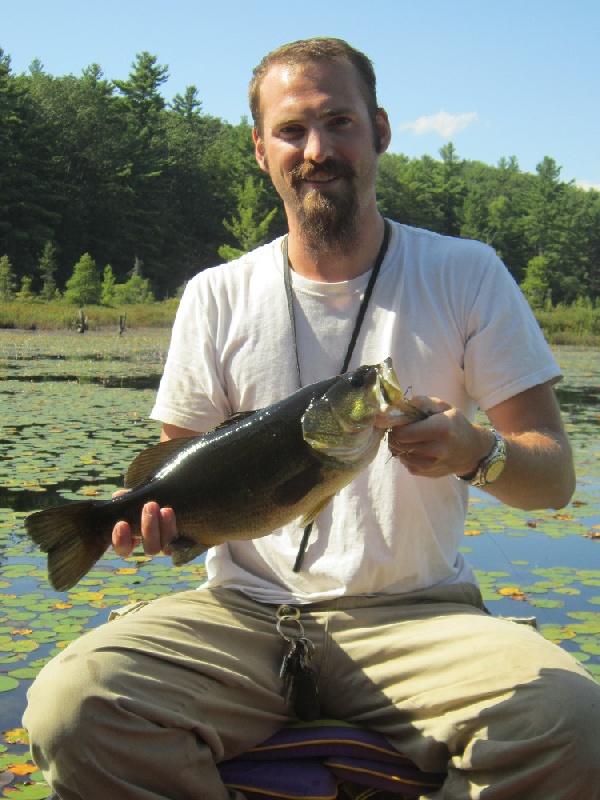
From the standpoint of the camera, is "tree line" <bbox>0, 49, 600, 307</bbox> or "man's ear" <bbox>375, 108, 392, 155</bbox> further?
"tree line" <bbox>0, 49, 600, 307</bbox>

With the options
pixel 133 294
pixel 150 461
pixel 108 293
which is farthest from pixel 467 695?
pixel 133 294

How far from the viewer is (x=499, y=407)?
115 inches

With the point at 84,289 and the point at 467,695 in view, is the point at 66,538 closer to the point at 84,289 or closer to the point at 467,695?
the point at 467,695

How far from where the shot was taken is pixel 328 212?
3096 mm

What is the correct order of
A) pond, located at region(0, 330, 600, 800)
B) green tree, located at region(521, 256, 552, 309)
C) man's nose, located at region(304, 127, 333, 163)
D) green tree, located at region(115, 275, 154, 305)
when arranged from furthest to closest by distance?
green tree, located at region(521, 256, 552, 309) → green tree, located at region(115, 275, 154, 305) → pond, located at region(0, 330, 600, 800) → man's nose, located at region(304, 127, 333, 163)

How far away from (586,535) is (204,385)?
3.89 m

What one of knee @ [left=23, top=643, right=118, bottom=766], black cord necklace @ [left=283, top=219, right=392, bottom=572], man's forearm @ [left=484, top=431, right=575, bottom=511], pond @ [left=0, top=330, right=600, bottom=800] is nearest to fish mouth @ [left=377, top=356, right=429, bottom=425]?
man's forearm @ [left=484, top=431, right=575, bottom=511]

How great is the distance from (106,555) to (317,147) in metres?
3.20

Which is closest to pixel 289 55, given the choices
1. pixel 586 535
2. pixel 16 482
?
pixel 586 535

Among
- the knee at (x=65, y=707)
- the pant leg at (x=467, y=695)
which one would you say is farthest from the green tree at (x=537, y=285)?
the knee at (x=65, y=707)

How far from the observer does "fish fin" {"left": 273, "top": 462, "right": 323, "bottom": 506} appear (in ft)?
7.93

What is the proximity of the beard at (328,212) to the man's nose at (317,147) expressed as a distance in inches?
1.0

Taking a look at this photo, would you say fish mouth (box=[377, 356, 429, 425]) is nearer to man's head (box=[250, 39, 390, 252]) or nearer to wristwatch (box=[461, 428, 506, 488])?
wristwatch (box=[461, 428, 506, 488])

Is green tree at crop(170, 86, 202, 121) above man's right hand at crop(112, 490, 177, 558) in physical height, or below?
above
